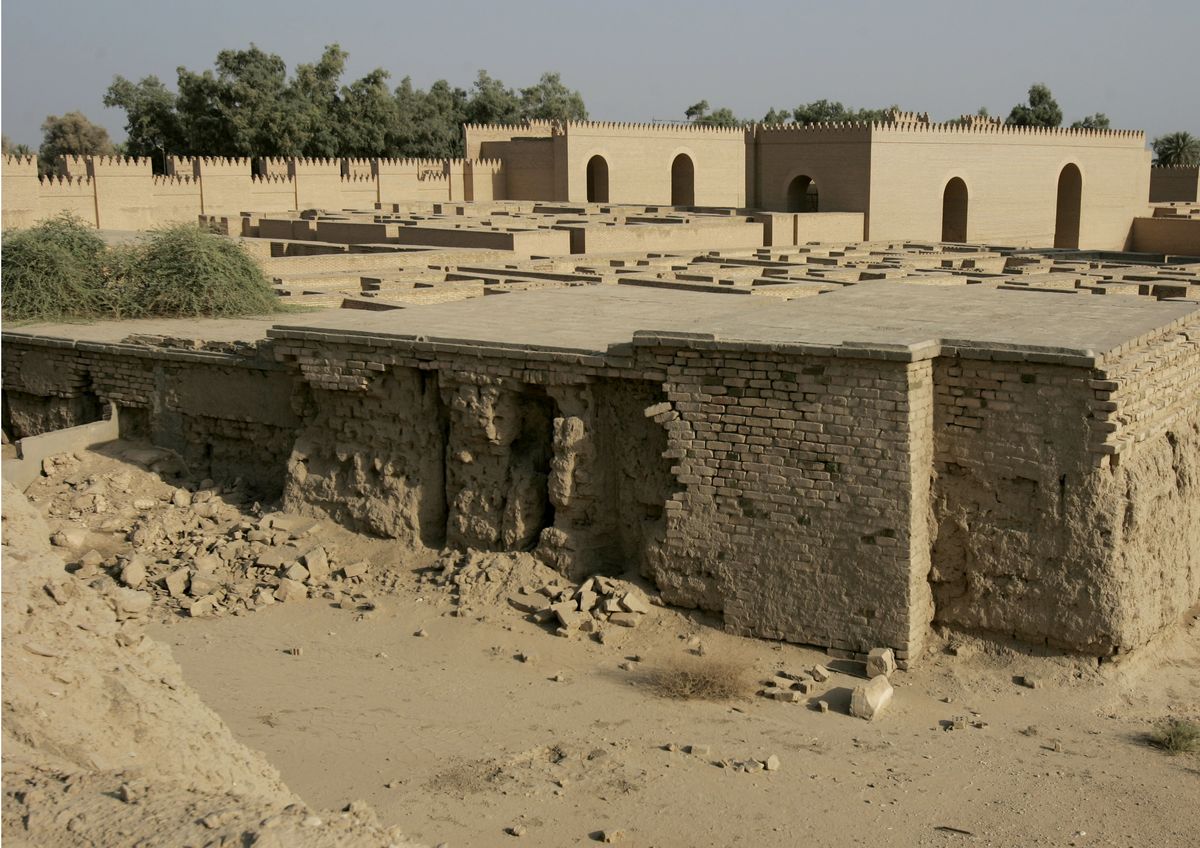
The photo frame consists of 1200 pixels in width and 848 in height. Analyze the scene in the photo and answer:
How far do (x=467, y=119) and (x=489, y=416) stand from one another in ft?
161

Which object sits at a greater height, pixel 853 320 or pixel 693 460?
pixel 853 320

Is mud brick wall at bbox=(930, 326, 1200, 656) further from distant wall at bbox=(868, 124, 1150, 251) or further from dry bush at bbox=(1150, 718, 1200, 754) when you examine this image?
distant wall at bbox=(868, 124, 1150, 251)

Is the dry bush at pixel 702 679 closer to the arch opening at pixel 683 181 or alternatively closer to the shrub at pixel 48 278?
the shrub at pixel 48 278

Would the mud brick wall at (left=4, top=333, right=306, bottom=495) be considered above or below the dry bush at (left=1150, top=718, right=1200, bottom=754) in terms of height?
above

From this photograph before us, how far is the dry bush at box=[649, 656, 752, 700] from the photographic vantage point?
25.1 ft

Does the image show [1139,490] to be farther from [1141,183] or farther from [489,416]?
[1141,183]

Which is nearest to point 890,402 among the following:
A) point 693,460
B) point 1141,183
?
point 693,460

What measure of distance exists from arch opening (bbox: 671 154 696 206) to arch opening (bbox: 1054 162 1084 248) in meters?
9.03

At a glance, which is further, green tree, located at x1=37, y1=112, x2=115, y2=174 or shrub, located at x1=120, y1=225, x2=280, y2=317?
green tree, located at x1=37, y1=112, x2=115, y2=174

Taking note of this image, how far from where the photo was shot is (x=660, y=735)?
7156 millimetres

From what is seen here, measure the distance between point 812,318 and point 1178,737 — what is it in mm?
3923

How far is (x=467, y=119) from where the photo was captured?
185 ft

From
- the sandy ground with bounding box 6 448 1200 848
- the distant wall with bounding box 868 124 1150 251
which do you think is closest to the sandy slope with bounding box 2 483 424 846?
the sandy ground with bounding box 6 448 1200 848

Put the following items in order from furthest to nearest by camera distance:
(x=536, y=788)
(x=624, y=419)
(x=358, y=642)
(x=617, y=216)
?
(x=617, y=216)
(x=624, y=419)
(x=358, y=642)
(x=536, y=788)
